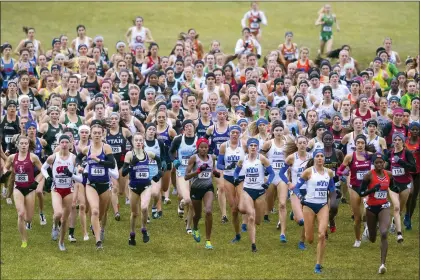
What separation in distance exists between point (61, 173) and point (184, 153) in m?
2.49

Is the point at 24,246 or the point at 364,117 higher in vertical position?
the point at 364,117

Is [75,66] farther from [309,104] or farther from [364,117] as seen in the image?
[364,117]

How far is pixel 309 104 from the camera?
24.3 meters

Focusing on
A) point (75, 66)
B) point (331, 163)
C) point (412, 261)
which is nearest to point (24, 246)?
point (331, 163)

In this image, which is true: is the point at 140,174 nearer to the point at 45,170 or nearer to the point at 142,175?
the point at 142,175

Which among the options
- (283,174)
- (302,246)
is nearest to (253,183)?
(283,174)

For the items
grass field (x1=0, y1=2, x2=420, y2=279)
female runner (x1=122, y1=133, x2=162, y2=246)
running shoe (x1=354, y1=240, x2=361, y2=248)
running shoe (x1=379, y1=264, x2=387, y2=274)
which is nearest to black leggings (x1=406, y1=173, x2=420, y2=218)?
grass field (x1=0, y1=2, x2=420, y2=279)

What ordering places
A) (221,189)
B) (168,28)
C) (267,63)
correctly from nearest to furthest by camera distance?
(221,189) → (267,63) → (168,28)

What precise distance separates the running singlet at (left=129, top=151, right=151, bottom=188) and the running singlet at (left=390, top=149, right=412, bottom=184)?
15.0 feet

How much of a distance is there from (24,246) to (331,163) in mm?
5824

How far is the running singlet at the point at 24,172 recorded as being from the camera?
19438 millimetres

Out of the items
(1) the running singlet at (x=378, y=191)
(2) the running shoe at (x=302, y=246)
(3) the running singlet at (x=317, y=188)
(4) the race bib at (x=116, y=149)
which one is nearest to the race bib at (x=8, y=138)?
(4) the race bib at (x=116, y=149)

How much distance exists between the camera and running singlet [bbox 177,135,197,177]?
2045cm

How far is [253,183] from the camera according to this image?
1917cm
